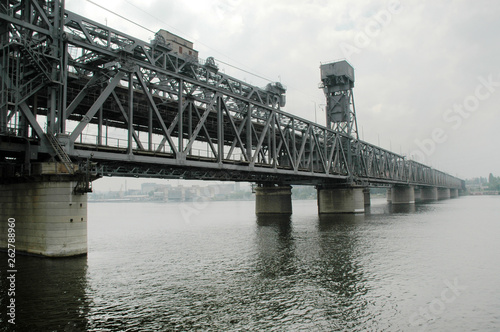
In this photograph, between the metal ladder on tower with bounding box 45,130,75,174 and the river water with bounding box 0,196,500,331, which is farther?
the metal ladder on tower with bounding box 45,130,75,174

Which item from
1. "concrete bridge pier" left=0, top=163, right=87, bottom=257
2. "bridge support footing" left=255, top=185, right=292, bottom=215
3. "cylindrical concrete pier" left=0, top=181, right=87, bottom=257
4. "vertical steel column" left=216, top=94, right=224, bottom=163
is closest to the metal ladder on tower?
"concrete bridge pier" left=0, top=163, right=87, bottom=257

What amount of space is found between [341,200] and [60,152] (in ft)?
229

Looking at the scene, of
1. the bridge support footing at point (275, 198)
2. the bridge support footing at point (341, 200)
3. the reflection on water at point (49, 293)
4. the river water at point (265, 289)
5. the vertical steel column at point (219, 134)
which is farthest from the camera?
the bridge support footing at point (275, 198)

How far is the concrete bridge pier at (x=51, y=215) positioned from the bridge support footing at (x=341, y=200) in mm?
67324

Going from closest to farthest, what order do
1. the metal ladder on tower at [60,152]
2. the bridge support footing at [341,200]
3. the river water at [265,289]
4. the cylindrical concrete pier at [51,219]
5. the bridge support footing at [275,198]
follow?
the river water at [265,289]
the cylindrical concrete pier at [51,219]
the metal ladder on tower at [60,152]
the bridge support footing at [341,200]
the bridge support footing at [275,198]

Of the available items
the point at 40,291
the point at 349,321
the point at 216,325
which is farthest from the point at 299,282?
the point at 40,291

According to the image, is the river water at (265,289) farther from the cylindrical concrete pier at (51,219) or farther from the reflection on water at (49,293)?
the cylindrical concrete pier at (51,219)

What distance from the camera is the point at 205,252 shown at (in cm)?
3453

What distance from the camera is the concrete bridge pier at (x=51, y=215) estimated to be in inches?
1056

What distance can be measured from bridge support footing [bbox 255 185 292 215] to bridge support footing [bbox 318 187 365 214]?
852 centimetres

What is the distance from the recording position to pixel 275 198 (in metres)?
89.3

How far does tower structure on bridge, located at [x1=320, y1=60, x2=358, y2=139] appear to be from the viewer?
3720 inches

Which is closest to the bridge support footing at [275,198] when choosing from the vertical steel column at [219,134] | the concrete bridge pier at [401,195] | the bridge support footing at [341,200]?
the bridge support footing at [341,200]

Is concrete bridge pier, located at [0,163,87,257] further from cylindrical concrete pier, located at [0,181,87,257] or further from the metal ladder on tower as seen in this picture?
the metal ladder on tower
